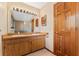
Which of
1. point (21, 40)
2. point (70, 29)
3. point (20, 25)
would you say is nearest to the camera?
point (70, 29)

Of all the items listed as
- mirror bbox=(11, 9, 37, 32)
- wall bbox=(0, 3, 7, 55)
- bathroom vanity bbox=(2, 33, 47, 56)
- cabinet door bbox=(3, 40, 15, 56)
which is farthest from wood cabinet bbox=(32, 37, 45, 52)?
wall bbox=(0, 3, 7, 55)

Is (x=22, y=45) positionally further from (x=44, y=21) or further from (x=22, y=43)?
(x=44, y=21)

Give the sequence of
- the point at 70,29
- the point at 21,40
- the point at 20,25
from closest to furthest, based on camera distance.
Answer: the point at 70,29 < the point at 20,25 < the point at 21,40

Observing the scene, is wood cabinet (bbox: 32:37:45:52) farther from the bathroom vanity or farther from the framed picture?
the framed picture

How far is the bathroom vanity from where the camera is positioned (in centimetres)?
148

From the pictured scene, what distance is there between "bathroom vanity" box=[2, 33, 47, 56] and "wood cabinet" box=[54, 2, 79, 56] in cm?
26

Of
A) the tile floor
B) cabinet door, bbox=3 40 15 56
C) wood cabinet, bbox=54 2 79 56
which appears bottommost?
the tile floor

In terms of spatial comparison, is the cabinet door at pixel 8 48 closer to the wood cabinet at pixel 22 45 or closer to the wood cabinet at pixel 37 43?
the wood cabinet at pixel 22 45

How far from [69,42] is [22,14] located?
0.90 m

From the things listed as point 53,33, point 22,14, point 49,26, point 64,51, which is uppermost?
point 22,14

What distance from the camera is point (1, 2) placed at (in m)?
1.45

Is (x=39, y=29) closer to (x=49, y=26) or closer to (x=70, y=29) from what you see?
(x=49, y=26)

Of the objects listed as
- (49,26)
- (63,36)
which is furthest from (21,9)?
(63,36)

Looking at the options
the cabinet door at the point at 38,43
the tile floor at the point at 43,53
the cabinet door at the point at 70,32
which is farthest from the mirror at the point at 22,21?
the cabinet door at the point at 70,32
